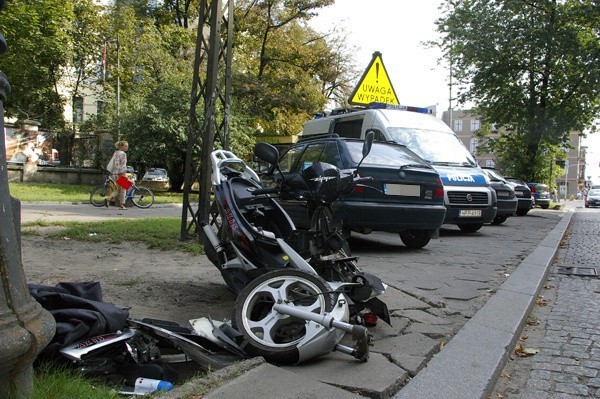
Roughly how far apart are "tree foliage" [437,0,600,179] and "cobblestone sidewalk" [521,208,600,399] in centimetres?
2146

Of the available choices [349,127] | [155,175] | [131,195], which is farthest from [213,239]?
[155,175]

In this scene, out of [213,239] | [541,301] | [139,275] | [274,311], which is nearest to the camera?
[274,311]

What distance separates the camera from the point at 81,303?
9.42 ft

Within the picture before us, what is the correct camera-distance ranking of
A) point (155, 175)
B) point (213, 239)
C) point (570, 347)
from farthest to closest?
point (155, 175), point (213, 239), point (570, 347)

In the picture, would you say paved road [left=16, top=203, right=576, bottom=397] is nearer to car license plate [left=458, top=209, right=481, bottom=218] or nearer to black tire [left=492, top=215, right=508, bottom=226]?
car license plate [left=458, top=209, right=481, bottom=218]

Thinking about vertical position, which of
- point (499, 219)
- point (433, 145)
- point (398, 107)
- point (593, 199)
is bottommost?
point (593, 199)

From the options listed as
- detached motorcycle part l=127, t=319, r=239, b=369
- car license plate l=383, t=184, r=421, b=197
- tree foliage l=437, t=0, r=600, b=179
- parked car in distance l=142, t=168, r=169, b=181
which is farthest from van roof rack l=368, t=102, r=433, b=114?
parked car in distance l=142, t=168, r=169, b=181

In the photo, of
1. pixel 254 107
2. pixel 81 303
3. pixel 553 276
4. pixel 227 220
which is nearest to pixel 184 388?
pixel 81 303

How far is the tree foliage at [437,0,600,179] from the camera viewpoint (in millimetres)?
24656

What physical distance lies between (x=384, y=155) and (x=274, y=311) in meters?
5.16

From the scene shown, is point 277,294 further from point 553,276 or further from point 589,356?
point 553,276

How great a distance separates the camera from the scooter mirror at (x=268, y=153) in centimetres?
356

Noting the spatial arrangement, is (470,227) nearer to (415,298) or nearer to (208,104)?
(208,104)

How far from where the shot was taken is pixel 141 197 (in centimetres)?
1548
